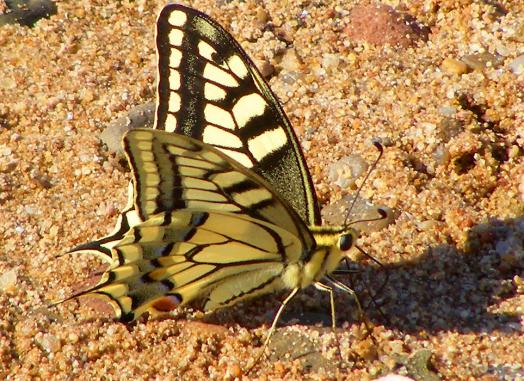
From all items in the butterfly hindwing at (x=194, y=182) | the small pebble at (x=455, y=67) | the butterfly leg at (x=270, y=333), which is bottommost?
the butterfly leg at (x=270, y=333)

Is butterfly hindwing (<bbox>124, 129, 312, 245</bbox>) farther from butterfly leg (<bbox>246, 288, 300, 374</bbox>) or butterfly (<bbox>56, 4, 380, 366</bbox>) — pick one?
butterfly leg (<bbox>246, 288, 300, 374</bbox>)

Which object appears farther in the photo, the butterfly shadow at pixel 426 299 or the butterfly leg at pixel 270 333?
the butterfly shadow at pixel 426 299

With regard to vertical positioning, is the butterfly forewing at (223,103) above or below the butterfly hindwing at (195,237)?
above

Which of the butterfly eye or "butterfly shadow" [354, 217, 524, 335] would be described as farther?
"butterfly shadow" [354, 217, 524, 335]

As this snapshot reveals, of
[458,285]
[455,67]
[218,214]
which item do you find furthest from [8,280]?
[455,67]

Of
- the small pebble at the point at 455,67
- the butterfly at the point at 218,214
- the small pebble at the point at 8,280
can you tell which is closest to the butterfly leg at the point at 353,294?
the butterfly at the point at 218,214

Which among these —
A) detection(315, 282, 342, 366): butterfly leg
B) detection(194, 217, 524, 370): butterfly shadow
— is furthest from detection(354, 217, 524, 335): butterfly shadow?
detection(315, 282, 342, 366): butterfly leg

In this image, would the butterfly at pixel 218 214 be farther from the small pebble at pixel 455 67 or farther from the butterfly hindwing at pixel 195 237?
the small pebble at pixel 455 67

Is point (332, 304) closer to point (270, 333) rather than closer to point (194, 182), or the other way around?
point (270, 333)
